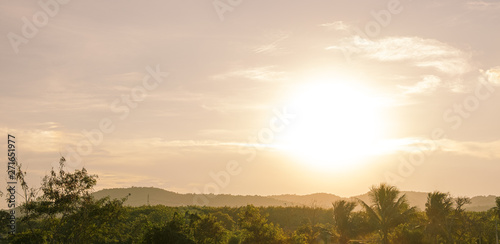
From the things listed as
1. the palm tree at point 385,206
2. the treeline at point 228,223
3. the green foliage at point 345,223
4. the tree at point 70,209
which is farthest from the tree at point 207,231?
the green foliage at point 345,223

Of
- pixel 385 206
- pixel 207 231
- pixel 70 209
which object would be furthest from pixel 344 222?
pixel 70 209

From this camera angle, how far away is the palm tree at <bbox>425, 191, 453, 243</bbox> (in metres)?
50.4

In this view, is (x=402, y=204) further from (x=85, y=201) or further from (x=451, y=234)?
(x=85, y=201)

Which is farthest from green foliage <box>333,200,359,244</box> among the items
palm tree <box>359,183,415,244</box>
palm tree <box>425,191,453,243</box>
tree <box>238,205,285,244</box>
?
tree <box>238,205,285,244</box>

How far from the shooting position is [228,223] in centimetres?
7600

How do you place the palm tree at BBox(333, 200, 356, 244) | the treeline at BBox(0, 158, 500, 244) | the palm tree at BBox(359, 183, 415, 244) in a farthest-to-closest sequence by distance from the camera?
the palm tree at BBox(333, 200, 356, 244), the palm tree at BBox(359, 183, 415, 244), the treeline at BBox(0, 158, 500, 244)

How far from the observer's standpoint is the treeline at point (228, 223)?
35.6 m

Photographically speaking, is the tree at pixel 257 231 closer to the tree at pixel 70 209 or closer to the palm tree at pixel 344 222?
the tree at pixel 70 209

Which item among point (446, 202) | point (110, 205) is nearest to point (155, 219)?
point (110, 205)

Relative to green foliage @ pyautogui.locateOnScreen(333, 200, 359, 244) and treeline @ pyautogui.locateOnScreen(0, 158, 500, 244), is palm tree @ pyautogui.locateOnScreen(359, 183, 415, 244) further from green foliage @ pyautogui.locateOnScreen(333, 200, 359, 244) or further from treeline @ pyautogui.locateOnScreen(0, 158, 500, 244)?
green foliage @ pyautogui.locateOnScreen(333, 200, 359, 244)

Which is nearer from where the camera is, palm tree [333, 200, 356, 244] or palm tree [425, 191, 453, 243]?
palm tree [425, 191, 453, 243]

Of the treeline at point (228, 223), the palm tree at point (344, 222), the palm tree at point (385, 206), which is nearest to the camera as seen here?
the treeline at point (228, 223)

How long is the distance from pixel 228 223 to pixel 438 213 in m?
35.3

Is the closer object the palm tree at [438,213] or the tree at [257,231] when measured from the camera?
the tree at [257,231]
